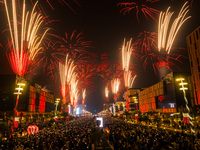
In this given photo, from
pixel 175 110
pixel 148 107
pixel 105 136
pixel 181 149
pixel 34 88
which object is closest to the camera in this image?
pixel 181 149

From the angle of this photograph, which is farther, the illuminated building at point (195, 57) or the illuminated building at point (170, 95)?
the illuminated building at point (170, 95)

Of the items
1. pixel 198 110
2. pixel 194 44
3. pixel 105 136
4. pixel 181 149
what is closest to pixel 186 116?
pixel 198 110

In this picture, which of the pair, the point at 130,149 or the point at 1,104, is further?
the point at 1,104

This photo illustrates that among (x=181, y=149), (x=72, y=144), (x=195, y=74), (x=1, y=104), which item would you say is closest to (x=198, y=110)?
(x=195, y=74)

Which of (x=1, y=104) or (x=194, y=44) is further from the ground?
(x=194, y=44)

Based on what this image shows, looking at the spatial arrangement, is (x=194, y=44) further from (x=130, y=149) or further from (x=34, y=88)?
(x=34, y=88)

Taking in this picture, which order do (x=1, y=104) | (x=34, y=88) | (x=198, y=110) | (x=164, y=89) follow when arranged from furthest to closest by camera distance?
1. (x=34, y=88)
2. (x=1, y=104)
3. (x=164, y=89)
4. (x=198, y=110)

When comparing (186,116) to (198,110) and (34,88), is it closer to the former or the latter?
(198,110)

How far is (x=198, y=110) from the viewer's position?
36.9 m

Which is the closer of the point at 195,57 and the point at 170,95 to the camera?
the point at 195,57

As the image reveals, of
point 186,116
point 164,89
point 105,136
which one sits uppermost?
point 164,89

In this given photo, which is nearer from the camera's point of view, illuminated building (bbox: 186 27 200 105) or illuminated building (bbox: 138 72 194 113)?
illuminated building (bbox: 186 27 200 105)

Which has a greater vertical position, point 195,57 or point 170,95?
point 195,57

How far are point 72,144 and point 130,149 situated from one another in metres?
5.71
